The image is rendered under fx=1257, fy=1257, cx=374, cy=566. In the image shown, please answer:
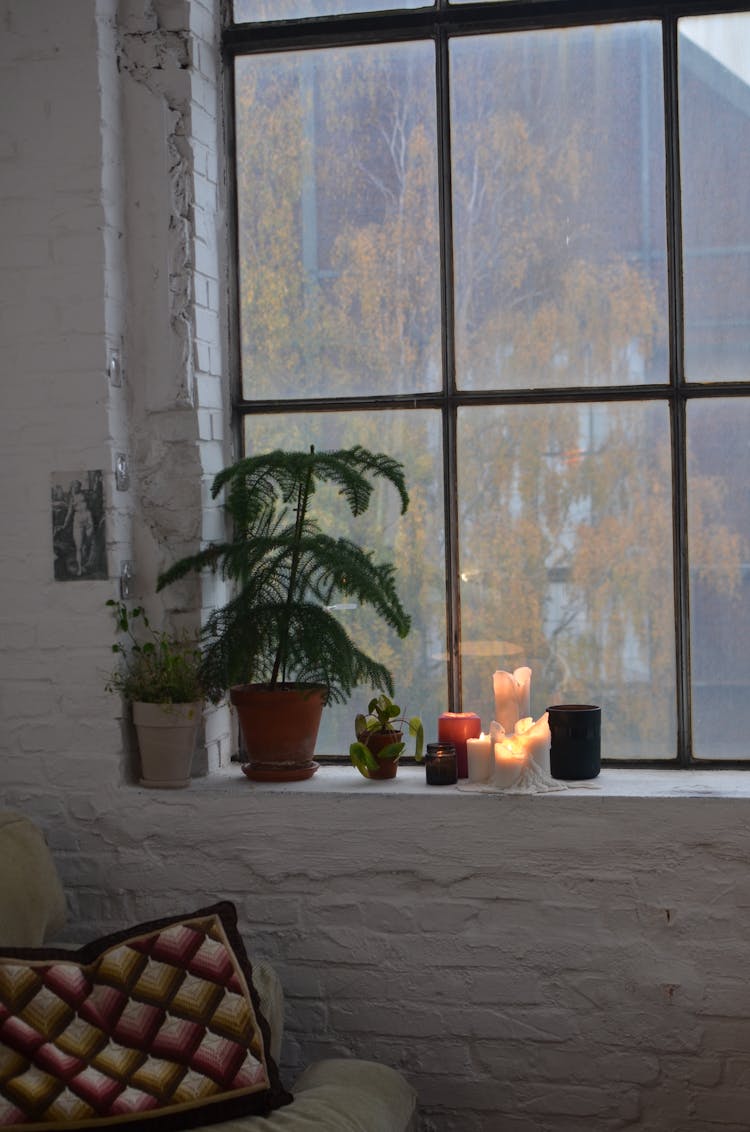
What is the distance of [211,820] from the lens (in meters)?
2.71

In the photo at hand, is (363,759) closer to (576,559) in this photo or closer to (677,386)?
(576,559)

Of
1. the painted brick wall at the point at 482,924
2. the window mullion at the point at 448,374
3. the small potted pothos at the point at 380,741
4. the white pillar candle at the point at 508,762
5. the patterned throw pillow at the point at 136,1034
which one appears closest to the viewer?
the patterned throw pillow at the point at 136,1034

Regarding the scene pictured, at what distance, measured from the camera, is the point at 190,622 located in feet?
9.28

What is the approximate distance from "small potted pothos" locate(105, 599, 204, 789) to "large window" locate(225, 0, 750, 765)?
391mm

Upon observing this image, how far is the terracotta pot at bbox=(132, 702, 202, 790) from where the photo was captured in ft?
8.76

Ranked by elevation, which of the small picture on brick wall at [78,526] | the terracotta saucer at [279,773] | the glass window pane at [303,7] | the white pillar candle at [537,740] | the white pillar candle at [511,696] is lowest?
the terracotta saucer at [279,773]

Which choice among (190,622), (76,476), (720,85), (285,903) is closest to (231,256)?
(76,476)

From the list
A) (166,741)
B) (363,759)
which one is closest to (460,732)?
(363,759)

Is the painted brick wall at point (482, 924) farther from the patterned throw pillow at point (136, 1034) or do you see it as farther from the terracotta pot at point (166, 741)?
the patterned throw pillow at point (136, 1034)

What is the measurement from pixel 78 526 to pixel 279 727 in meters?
0.61

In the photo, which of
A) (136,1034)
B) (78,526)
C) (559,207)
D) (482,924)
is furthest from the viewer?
(559,207)

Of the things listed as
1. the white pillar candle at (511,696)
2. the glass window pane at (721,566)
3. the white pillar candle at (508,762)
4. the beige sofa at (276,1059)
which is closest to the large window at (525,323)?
the glass window pane at (721,566)

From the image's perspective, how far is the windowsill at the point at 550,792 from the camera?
257cm

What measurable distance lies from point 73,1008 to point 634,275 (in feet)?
6.20
